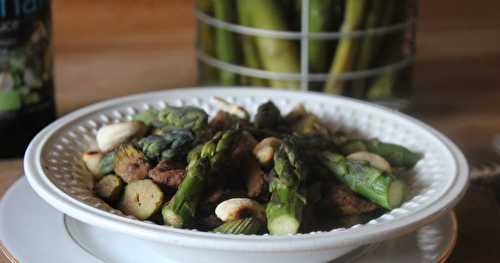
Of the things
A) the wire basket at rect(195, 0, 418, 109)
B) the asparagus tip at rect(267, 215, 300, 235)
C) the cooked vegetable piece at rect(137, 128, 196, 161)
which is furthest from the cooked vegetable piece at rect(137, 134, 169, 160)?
the wire basket at rect(195, 0, 418, 109)

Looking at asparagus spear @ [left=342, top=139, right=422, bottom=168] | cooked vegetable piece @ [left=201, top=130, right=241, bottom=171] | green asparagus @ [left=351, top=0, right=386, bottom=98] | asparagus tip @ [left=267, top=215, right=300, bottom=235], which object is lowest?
asparagus tip @ [left=267, top=215, right=300, bottom=235]

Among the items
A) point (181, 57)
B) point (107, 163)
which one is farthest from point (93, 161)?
point (181, 57)

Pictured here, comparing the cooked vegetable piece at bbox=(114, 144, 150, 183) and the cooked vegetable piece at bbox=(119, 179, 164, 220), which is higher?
the cooked vegetable piece at bbox=(114, 144, 150, 183)

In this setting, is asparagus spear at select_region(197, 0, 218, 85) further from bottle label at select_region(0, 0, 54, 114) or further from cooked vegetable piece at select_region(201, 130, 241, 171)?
cooked vegetable piece at select_region(201, 130, 241, 171)

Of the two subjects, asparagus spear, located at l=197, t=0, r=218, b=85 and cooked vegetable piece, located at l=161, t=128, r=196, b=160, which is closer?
cooked vegetable piece, located at l=161, t=128, r=196, b=160

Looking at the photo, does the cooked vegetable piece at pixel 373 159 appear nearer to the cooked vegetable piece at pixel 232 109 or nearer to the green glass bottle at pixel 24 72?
the cooked vegetable piece at pixel 232 109

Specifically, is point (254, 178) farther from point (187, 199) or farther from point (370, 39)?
point (370, 39)

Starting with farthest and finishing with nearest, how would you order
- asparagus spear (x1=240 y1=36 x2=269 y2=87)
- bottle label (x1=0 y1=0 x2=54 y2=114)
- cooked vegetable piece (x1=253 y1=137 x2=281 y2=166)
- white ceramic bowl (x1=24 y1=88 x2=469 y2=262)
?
asparagus spear (x1=240 y1=36 x2=269 y2=87) < bottle label (x1=0 y1=0 x2=54 y2=114) < cooked vegetable piece (x1=253 y1=137 x2=281 y2=166) < white ceramic bowl (x1=24 y1=88 x2=469 y2=262)
